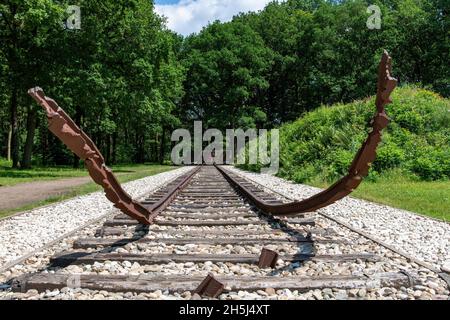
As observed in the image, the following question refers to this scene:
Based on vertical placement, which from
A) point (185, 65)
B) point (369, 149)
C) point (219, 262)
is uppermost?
point (185, 65)

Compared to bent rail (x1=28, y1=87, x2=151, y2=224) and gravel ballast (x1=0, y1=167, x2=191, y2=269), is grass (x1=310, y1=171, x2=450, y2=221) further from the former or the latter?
gravel ballast (x1=0, y1=167, x2=191, y2=269)

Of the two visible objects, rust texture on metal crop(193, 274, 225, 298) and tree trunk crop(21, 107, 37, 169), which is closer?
rust texture on metal crop(193, 274, 225, 298)

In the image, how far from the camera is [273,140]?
81.8ft

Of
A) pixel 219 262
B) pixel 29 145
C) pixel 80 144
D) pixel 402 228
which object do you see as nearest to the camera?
pixel 80 144

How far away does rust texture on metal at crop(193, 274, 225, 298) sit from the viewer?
3398 millimetres

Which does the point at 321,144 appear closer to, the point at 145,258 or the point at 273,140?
the point at 273,140

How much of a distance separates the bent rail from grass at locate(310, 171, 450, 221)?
5.36 meters

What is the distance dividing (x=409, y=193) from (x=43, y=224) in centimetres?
788

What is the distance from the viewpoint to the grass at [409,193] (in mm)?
8688

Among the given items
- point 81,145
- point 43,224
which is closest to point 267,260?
point 81,145

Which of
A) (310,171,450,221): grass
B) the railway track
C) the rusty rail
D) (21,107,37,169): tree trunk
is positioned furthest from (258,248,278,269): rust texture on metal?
(21,107,37,169): tree trunk

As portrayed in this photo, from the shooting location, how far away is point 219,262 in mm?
4297

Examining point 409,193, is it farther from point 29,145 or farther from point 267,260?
point 29,145
